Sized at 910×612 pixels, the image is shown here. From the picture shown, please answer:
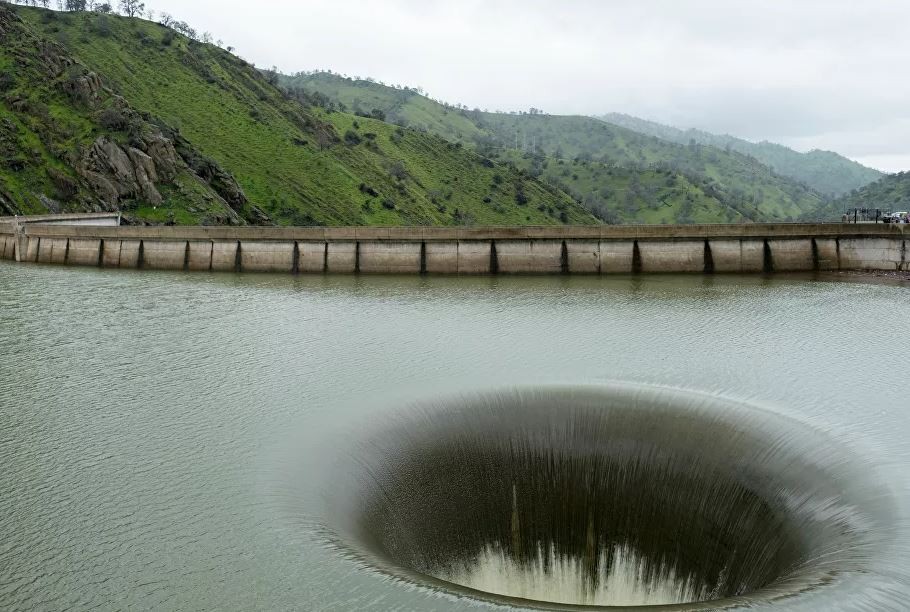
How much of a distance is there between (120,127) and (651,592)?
78805 millimetres

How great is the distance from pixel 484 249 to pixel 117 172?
1863 inches

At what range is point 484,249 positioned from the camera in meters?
48.1

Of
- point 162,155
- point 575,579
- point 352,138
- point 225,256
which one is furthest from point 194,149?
point 575,579

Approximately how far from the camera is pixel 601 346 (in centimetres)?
2578

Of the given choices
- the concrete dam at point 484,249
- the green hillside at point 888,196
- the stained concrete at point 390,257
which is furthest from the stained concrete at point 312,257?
the green hillside at point 888,196

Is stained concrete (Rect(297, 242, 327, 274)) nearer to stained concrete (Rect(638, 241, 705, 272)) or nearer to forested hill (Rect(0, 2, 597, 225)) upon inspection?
stained concrete (Rect(638, 241, 705, 272))

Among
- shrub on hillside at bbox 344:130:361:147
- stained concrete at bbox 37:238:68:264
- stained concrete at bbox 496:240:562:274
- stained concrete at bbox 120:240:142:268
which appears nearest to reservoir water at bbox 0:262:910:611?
stained concrete at bbox 496:240:562:274

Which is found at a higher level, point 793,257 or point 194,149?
point 194,149

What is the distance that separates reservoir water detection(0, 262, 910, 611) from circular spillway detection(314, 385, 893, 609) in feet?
0.19

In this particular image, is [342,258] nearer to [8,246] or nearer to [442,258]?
[442,258]

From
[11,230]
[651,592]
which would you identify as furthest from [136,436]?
[11,230]

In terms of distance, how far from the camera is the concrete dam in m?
44.7

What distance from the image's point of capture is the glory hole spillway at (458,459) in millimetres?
11148

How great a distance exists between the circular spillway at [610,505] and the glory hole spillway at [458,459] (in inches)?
2.0
